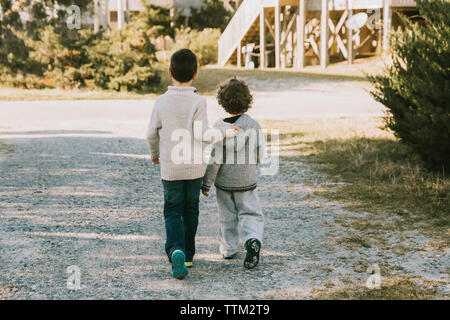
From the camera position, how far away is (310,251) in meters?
4.76

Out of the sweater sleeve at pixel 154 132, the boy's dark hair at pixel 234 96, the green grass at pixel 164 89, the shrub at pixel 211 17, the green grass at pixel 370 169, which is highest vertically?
the shrub at pixel 211 17

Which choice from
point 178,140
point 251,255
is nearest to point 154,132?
point 178,140

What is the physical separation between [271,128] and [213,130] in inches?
285

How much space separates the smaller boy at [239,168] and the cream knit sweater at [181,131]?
0.20 m

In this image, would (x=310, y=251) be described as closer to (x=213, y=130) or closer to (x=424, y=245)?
(x=424, y=245)

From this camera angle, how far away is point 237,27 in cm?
2541

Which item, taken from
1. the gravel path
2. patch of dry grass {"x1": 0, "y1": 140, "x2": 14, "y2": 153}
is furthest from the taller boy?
patch of dry grass {"x1": 0, "y1": 140, "x2": 14, "y2": 153}

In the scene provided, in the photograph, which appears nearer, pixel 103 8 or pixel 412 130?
pixel 412 130

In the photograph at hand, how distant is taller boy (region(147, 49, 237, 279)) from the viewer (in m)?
4.05

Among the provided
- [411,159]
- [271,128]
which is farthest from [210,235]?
[271,128]

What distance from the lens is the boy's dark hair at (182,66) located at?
4.06 m

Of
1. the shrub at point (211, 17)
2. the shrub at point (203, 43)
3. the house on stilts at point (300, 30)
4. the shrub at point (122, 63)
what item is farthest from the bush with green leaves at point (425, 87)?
the shrub at point (211, 17)

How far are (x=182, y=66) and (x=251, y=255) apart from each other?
4.64 feet

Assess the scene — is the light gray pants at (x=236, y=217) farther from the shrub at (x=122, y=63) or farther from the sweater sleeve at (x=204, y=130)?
the shrub at (x=122, y=63)
